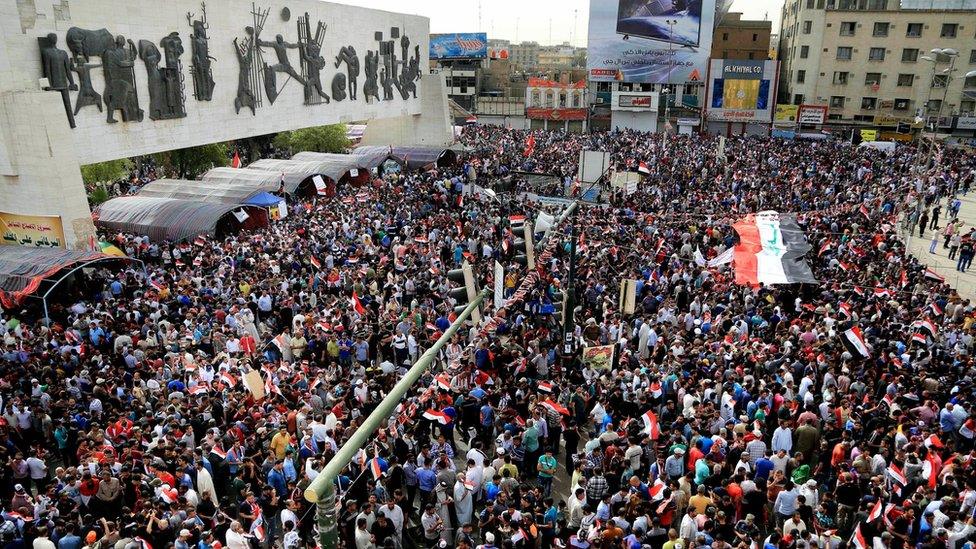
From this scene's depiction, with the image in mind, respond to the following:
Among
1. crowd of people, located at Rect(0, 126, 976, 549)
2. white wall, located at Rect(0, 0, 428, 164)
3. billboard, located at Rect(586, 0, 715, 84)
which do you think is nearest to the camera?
crowd of people, located at Rect(0, 126, 976, 549)

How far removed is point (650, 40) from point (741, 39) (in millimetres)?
15028

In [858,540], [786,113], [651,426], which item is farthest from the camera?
[786,113]

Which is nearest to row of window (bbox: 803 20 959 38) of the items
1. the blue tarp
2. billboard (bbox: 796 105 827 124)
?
billboard (bbox: 796 105 827 124)

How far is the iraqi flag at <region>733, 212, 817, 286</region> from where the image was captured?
15969 millimetres

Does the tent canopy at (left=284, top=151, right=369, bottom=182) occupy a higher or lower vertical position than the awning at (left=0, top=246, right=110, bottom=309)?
higher

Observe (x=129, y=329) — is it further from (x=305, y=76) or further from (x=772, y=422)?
(x=305, y=76)

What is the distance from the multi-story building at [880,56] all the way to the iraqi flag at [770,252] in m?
48.4

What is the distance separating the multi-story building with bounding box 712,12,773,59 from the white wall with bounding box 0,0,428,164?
125 ft

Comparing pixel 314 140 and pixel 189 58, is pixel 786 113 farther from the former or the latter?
pixel 189 58

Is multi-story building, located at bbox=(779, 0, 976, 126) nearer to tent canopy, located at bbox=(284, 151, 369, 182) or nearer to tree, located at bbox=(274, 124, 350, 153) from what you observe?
tree, located at bbox=(274, 124, 350, 153)

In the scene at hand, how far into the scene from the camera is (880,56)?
58.9 meters

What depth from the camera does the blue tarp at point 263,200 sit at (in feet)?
91.6

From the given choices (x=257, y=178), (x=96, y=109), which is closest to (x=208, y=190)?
(x=257, y=178)

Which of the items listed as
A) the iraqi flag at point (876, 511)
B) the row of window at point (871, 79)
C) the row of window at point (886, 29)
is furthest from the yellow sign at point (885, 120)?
the iraqi flag at point (876, 511)
